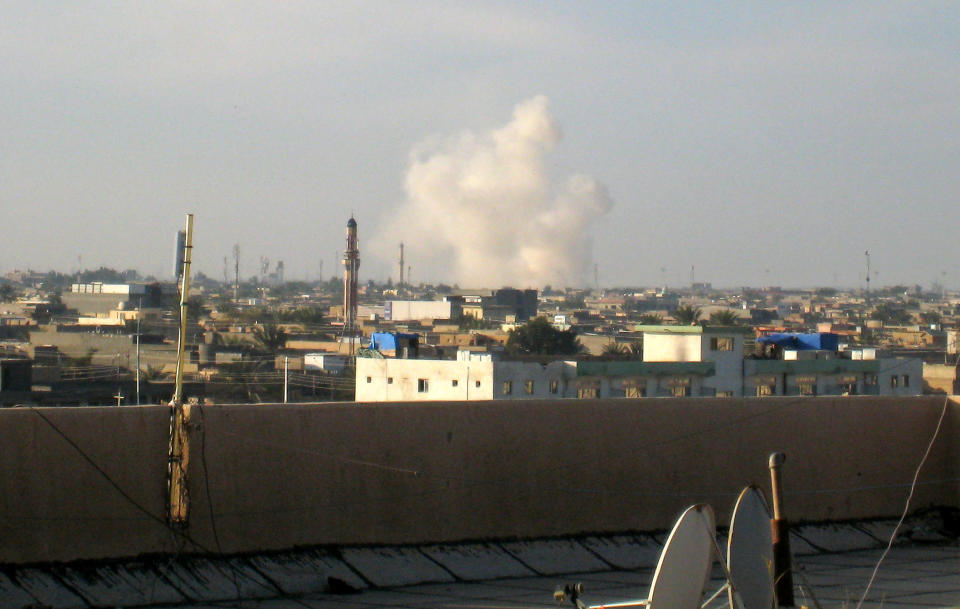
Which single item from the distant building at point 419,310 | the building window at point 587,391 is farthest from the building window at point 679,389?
the distant building at point 419,310

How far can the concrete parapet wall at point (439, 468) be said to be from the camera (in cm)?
645

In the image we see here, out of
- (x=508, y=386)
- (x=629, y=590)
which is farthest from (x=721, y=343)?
(x=629, y=590)

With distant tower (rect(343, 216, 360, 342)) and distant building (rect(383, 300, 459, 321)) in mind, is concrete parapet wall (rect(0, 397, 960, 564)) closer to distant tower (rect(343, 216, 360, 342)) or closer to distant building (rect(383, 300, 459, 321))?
distant tower (rect(343, 216, 360, 342))

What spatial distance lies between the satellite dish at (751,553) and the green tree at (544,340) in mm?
50104

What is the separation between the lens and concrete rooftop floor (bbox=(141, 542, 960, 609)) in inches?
250

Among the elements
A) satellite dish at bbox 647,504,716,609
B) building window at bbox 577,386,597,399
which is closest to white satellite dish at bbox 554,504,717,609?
satellite dish at bbox 647,504,716,609

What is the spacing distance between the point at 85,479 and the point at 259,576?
1.03 m

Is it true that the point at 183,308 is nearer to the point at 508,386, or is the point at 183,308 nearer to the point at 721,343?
the point at 508,386

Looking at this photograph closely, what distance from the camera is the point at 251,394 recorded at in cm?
3431

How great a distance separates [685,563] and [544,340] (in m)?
53.2

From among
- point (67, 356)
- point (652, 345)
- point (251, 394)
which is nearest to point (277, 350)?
point (67, 356)

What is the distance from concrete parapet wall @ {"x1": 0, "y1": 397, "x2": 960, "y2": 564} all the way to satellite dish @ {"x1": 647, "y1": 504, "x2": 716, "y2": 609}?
2.89 meters

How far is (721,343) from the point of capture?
3123 centimetres

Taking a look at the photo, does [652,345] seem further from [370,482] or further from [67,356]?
[370,482]
